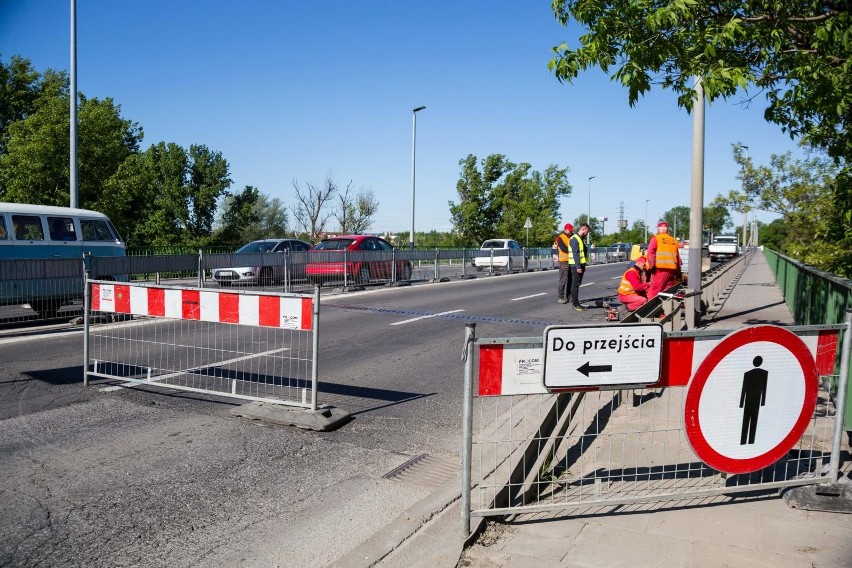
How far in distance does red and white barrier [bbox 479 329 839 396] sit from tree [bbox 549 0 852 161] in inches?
132

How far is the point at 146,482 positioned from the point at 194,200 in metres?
45.8

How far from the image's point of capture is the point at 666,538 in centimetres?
385

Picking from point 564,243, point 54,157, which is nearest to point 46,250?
point 564,243

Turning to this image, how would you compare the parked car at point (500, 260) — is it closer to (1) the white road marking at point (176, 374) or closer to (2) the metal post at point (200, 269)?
(2) the metal post at point (200, 269)

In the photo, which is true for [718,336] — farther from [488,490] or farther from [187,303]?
[187,303]

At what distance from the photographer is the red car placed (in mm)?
19172

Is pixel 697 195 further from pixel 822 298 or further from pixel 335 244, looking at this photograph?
pixel 335 244

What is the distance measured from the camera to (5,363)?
28.5 feet

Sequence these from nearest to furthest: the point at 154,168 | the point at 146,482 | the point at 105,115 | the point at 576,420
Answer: the point at 146,482, the point at 576,420, the point at 105,115, the point at 154,168

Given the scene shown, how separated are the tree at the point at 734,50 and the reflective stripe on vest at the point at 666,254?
381 centimetres

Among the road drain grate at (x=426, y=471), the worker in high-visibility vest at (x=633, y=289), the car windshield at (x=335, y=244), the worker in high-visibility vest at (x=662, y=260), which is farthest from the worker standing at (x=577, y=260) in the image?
the road drain grate at (x=426, y=471)

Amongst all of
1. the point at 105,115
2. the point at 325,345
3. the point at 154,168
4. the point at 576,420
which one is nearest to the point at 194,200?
the point at 154,168

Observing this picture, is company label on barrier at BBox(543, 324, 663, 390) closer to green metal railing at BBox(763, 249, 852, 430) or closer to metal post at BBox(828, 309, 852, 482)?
metal post at BBox(828, 309, 852, 482)

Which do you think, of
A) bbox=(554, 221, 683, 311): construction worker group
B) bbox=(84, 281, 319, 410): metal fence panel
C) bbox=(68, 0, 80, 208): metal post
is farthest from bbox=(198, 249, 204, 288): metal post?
bbox=(554, 221, 683, 311): construction worker group
